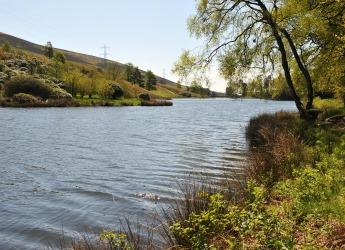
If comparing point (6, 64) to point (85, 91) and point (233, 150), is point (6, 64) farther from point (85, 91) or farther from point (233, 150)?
point (233, 150)

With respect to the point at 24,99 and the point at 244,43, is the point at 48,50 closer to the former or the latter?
the point at 24,99

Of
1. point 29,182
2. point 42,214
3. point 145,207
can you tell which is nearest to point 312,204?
point 145,207

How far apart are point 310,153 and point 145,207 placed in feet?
19.8

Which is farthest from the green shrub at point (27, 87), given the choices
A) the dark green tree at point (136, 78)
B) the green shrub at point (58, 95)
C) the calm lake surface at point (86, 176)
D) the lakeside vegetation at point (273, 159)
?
the dark green tree at point (136, 78)

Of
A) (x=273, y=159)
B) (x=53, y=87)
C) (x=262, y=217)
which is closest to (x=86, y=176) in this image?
(x=273, y=159)

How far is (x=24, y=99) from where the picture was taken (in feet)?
269

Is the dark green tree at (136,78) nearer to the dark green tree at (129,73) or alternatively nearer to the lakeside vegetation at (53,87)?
the dark green tree at (129,73)

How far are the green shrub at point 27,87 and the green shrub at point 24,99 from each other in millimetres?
5101

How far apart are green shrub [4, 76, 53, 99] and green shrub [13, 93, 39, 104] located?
5.10m

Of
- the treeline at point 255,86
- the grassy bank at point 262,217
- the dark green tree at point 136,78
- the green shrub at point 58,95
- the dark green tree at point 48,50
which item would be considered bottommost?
the grassy bank at point 262,217

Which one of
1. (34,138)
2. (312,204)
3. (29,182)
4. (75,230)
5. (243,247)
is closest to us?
(243,247)

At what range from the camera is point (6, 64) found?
114125mm

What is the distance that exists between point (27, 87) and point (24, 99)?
A: 23.6 ft

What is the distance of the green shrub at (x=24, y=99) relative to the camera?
81500 mm
